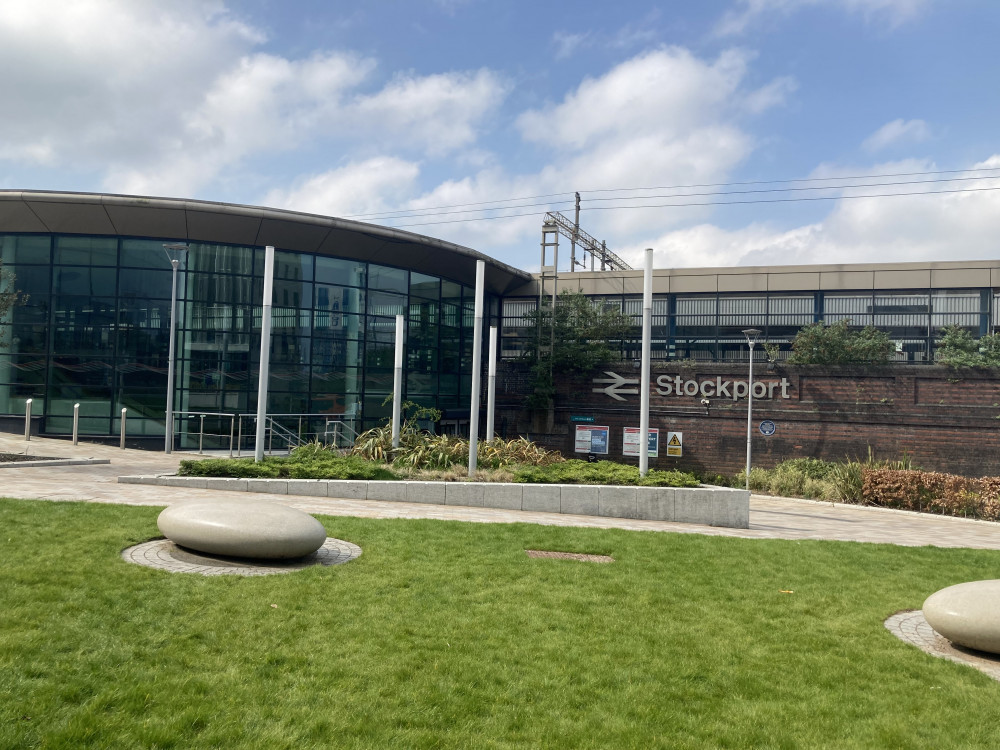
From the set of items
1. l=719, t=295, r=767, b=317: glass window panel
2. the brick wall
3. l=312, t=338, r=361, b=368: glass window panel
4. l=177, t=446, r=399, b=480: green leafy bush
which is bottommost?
l=177, t=446, r=399, b=480: green leafy bush

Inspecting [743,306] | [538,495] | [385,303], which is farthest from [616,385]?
[538,495]

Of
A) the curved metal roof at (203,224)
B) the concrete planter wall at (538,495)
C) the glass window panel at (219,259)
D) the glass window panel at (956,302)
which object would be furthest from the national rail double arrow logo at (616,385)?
the concrete planter wall at (538,495)

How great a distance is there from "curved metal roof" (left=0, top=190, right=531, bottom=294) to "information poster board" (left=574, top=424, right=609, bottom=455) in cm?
899

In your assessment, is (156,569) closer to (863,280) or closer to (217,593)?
(217,593)

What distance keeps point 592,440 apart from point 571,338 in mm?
4228

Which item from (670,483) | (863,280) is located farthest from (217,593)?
(863,280)

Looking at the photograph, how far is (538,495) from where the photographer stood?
51.8ft

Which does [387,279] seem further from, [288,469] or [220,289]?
[288,469]

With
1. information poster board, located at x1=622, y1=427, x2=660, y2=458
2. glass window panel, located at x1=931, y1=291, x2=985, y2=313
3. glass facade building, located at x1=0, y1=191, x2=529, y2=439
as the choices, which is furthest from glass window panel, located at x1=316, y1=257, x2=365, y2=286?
glass window panel, located at x1=931, y1=291, x2=985, y2=313

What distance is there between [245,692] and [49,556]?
4.03m

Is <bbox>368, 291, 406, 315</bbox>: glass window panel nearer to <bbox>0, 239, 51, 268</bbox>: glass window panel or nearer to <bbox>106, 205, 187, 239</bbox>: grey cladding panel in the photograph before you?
<bbox>106, 205, 187, 239</bbox>: grey cladding panel

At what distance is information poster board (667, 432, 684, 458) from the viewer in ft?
91.7

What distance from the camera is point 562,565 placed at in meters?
9.77

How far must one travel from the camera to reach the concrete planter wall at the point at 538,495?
15.4m
